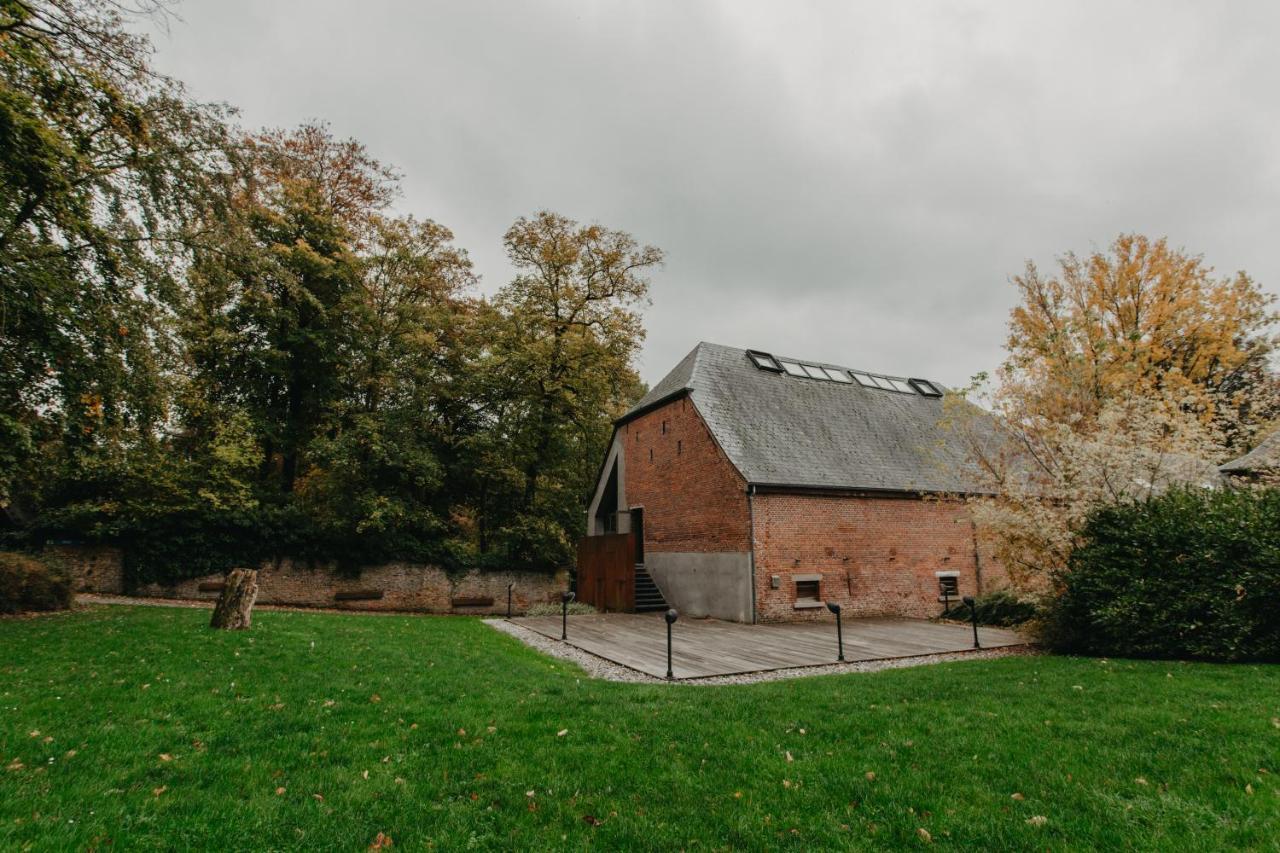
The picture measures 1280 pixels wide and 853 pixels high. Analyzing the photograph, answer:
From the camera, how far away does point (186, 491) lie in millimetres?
16609

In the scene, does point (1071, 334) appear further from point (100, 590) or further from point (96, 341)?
point (100, 590)

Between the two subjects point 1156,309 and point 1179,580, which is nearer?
point 1179,580

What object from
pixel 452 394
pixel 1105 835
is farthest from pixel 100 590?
pixel 1105 835

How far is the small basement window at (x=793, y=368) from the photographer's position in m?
19.9

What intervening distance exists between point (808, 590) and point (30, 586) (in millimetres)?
17547

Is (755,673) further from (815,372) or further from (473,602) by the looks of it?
(815,372)

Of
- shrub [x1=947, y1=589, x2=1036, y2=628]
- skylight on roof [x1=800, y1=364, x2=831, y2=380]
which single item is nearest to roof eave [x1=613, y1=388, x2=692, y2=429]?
skylight on roof [x1=800, y1=364, x2=831, y2=380]

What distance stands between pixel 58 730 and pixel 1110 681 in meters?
10.5

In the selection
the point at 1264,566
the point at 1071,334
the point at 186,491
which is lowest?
the point at 1264,566

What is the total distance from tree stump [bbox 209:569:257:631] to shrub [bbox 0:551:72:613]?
5.77 metres

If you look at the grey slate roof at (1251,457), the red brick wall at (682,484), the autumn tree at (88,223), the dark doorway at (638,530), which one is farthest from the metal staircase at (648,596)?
the grey slate roof at (1251,457)

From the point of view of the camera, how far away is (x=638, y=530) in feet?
66.7

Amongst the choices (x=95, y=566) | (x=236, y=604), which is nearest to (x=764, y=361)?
(x=236, y=604)

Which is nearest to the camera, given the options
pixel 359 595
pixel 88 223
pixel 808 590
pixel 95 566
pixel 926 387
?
pixel 88 223
